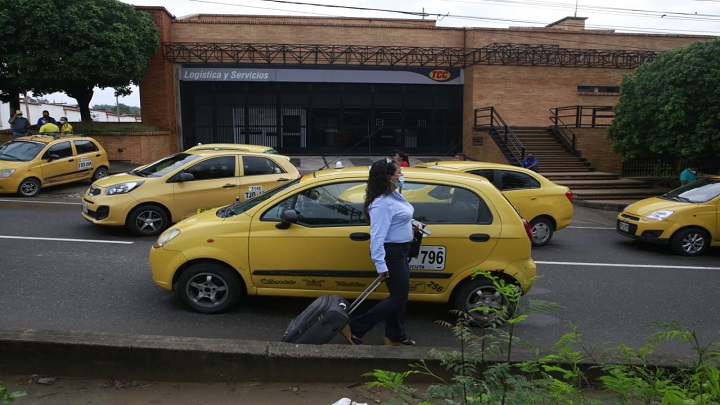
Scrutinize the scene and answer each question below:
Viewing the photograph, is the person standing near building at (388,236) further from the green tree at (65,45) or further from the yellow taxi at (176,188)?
the green tree at (65,45)

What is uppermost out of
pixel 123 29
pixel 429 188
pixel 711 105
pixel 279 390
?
pixel 123 29

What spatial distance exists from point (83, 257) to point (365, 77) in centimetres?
1755

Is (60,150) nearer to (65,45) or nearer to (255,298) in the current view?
(65,45)

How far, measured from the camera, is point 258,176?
10.1 metres

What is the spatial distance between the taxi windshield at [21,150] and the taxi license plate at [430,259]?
1169 cm

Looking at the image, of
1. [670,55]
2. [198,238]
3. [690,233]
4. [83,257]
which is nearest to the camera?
[198,238]

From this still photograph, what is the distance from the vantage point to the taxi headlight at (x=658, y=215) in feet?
32.3

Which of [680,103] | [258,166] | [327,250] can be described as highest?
[680,103]

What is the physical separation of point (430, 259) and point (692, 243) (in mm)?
6929

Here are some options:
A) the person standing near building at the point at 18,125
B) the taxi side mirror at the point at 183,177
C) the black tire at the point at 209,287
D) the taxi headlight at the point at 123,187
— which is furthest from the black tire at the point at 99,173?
the black tire at the point at 209,287

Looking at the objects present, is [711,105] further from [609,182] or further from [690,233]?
[690,233]

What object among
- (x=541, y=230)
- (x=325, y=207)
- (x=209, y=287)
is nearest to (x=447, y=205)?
(x=325, y=207)

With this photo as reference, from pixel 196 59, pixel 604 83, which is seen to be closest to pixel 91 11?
pixel 196 59

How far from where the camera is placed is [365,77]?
23.6 metres
